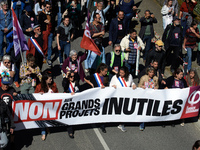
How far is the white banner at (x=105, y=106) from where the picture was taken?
829cm

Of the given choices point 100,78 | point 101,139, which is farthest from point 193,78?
point 101,139

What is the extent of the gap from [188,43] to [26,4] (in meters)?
6.00

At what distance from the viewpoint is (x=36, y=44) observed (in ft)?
33.7

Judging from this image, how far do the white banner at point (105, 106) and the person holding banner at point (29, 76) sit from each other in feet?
2.50

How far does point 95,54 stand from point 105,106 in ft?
7.69

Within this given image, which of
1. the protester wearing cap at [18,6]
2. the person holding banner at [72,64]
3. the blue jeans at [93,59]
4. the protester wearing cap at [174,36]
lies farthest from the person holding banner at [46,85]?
the protester wearing cap at [18,6]

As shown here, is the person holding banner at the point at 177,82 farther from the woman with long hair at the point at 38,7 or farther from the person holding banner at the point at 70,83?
the woman with long hair at the point at 38,7

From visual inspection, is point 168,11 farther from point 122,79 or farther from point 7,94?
point 7,94

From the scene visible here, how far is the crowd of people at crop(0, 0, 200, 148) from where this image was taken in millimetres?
8898

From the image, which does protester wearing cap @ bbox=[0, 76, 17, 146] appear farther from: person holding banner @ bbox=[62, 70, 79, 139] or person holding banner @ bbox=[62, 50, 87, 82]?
person holding banner @ bbox=[62, 50, 87, 82]

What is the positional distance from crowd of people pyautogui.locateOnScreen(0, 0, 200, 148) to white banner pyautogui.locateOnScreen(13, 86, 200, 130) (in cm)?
24

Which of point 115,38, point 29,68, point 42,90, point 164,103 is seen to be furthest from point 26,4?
point 164,103

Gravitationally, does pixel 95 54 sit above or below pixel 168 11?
below

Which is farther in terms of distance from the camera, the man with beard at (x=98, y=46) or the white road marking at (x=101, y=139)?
the man with beard at (x=98, y=46)
